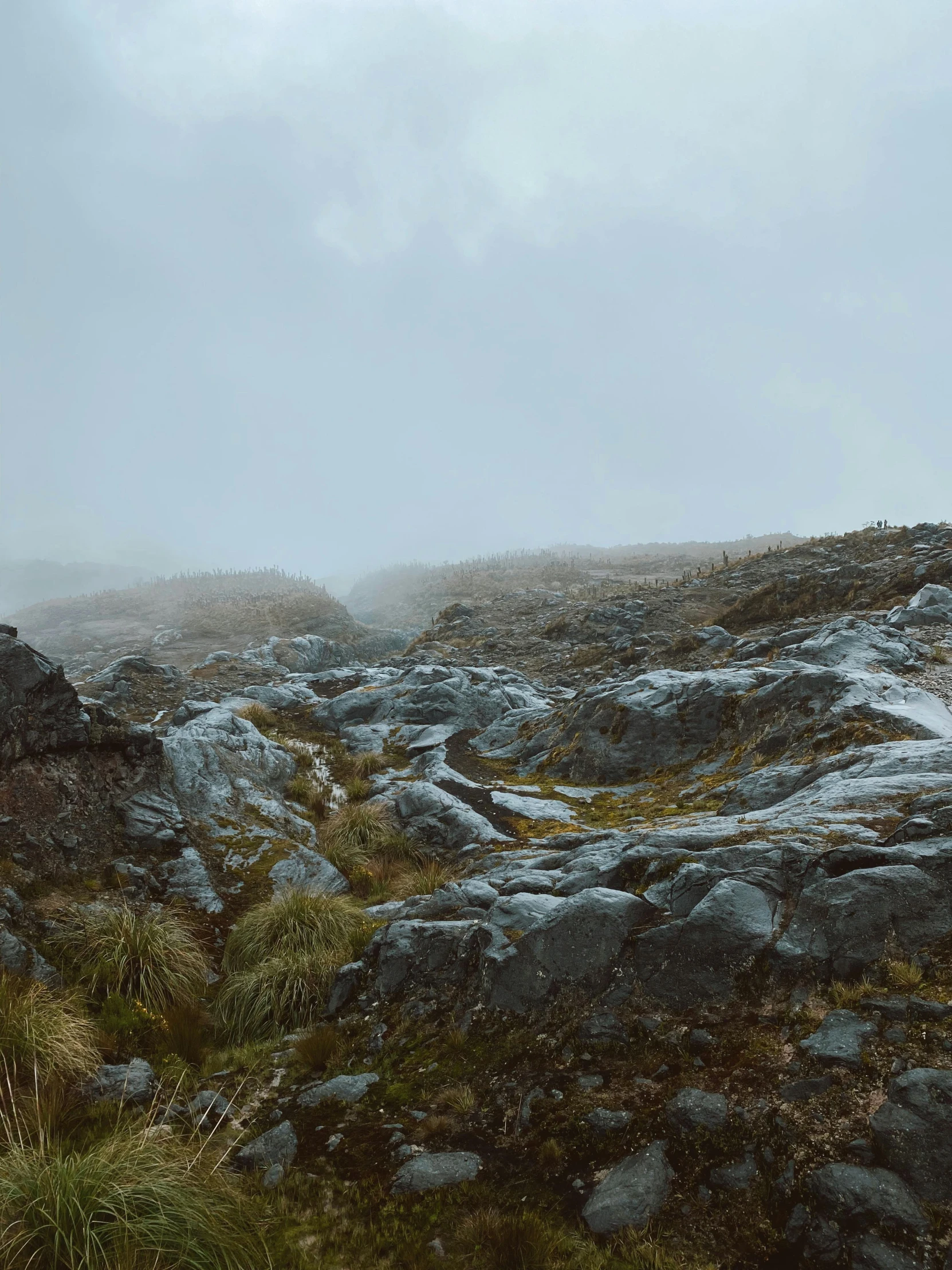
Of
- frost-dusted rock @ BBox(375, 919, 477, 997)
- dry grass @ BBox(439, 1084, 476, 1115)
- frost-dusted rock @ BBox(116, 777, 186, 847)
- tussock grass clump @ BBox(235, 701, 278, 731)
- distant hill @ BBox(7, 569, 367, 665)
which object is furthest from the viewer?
distant hill @ BBox(7, 569, 367, 665)

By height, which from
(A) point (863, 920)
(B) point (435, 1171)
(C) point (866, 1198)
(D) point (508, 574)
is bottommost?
(B) point (435, 1171)

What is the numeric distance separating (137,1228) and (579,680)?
19809 millimetres

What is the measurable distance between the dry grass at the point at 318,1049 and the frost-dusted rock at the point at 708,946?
3.18m

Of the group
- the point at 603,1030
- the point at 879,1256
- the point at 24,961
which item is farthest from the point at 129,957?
the point at 879,1256

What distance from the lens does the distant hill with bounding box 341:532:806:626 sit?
5575 centimetres

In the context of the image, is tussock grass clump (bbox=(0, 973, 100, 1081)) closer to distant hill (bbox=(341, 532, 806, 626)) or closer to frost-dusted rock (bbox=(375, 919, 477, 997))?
frost-dusted rock (bbox=(375, 919, 477, 997))

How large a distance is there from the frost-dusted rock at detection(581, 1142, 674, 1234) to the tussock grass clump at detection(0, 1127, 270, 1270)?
2010mm

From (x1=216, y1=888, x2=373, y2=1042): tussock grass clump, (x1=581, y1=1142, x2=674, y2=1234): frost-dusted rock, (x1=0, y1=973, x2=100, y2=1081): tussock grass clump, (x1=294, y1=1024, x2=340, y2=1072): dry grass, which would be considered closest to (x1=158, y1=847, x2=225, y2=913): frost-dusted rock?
(x1=216, y1=888, x2=373, y2=1042): tussock grass clump

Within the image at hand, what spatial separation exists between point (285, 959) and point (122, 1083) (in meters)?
2.10

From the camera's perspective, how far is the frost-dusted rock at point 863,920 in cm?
491

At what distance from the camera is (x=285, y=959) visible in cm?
744

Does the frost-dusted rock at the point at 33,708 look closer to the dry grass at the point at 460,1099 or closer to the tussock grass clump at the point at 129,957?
the tussock grass clump at the point at 129,957

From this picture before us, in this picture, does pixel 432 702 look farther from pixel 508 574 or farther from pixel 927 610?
pixel 508 574

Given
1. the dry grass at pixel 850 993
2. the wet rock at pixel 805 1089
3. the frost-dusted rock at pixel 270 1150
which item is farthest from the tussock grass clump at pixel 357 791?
the wet rock at pixel 805 1089
